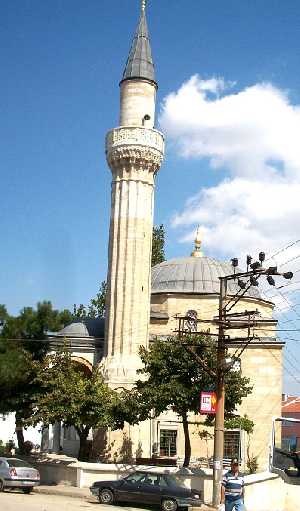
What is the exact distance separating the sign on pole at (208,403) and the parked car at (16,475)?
6.32 metres

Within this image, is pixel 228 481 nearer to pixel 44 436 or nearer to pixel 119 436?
pixel 119 436

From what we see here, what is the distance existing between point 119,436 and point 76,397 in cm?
737

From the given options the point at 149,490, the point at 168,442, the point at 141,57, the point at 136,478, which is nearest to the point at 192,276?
the point at 168,442

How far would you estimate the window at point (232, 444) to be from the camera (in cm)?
3622

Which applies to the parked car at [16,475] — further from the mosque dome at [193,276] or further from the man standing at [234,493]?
the mosque dome at [193,276]

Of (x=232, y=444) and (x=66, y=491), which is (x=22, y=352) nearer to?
(x=66, y=491)

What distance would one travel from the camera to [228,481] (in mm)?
14008

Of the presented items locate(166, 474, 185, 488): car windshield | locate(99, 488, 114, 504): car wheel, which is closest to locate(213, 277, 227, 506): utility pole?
locate(166, 474, 185, 488): car windshield

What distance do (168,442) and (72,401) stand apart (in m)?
11.9

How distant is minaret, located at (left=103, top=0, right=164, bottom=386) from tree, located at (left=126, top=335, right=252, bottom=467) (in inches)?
236

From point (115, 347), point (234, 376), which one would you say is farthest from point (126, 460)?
point (234, 376)

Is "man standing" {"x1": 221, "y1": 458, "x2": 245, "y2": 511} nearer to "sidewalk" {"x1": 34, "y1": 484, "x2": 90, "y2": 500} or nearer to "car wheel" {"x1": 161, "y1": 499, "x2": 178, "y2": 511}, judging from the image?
"car wheel" {"x1": 161, "y1": 499, "x2": 178, "y2": 511}

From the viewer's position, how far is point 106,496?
20.2 metres

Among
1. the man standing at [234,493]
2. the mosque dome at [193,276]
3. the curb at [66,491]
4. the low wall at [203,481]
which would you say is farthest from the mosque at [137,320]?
the man standing at [234,493]
